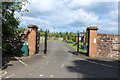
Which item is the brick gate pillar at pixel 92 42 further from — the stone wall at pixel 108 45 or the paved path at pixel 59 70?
the paved path at pixel 59 70

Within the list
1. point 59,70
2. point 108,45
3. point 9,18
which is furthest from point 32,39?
point 108,45

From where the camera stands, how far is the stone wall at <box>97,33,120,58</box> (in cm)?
1069

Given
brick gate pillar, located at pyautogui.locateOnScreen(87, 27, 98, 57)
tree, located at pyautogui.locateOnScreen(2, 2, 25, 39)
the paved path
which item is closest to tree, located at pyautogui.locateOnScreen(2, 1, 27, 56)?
tree, located at pyautogui.locateOnScreen(2, 2, 25, 39)

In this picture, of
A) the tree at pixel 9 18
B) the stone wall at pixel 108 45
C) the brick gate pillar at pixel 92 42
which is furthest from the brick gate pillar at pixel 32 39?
the stone wall at pixel 108 45

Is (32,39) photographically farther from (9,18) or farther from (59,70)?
(59,70)

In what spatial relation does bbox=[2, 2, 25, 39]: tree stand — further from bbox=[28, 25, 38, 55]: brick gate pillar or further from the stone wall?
the stone wall

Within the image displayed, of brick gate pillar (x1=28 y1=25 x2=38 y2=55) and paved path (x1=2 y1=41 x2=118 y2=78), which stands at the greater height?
brick gate pillar (x1=28 y1=25 x2=38 y2=55)

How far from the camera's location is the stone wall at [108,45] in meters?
10.7

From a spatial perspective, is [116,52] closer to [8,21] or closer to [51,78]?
[51,78]

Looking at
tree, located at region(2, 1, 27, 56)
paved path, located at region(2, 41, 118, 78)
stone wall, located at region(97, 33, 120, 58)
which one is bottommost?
paved path, located at region(2, 41, 118, 78)

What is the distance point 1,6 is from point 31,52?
5.17m

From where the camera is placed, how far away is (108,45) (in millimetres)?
10773

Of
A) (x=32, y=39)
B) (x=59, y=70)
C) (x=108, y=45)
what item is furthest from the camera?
(x=32, y=39)

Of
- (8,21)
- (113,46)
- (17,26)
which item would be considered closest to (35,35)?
(17,26)
